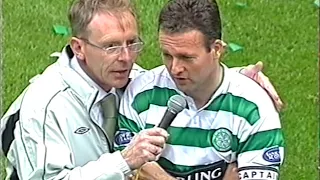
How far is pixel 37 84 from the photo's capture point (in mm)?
4785

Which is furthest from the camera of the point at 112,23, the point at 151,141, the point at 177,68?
the point at 112,23

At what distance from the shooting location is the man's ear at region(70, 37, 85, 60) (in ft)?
15.6

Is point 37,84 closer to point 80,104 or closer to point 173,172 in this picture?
point 80,104

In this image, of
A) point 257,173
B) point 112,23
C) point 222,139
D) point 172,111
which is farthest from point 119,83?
point 257,173

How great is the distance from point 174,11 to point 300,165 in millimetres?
2452

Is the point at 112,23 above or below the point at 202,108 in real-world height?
above

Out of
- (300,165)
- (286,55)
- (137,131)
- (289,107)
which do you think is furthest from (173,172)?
(286,55)

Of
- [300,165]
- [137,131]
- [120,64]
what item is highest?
[120,64]

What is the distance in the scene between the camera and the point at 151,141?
4.34 m

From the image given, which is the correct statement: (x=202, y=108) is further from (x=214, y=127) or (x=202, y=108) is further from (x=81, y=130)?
(x=81, y=130)

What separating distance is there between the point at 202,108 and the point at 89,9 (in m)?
0.63

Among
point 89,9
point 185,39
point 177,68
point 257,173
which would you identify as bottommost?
point 257,173

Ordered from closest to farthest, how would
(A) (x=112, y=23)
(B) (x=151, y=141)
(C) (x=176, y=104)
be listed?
(B) (x=151, y=141) < (C) (x=176, y=104) < (A) (x=112, y=23)

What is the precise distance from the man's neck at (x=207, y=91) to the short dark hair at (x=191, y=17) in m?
0.15
